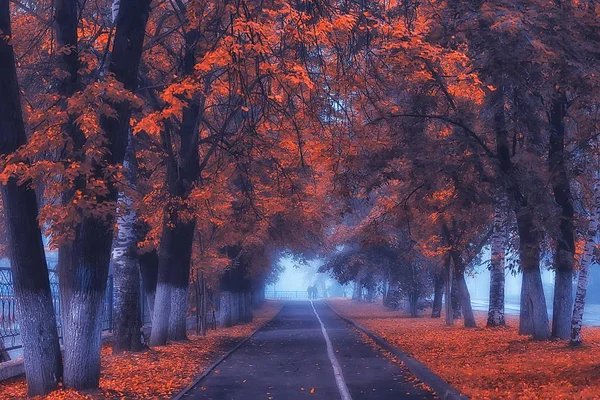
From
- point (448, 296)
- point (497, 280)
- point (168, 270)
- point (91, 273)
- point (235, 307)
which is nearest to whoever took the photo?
point (91, 273)

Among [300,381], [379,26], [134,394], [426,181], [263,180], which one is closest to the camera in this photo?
[134,394]

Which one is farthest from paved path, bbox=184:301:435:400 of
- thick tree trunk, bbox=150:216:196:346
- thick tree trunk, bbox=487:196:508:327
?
thick tree trunk, bbox=487:196:508:327

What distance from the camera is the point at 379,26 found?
17.1m

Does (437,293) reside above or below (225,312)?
above

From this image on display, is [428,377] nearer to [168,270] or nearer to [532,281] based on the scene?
[532,281]

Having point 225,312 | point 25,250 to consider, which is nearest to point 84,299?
point 25,250

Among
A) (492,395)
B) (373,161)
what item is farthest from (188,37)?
(492,395)

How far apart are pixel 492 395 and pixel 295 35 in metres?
7.00

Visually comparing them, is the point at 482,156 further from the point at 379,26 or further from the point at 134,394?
the point at 134,394

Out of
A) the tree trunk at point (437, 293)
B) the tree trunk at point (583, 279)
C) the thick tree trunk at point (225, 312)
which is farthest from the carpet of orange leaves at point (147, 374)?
the tree trunk at point (437, 293)

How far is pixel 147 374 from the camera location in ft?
54.3

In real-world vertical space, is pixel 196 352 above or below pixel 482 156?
below

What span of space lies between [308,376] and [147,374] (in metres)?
3.37

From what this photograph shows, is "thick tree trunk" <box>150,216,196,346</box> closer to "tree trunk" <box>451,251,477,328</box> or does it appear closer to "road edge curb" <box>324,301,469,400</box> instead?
"road edge curb" <box>324,301,469,400</box>
